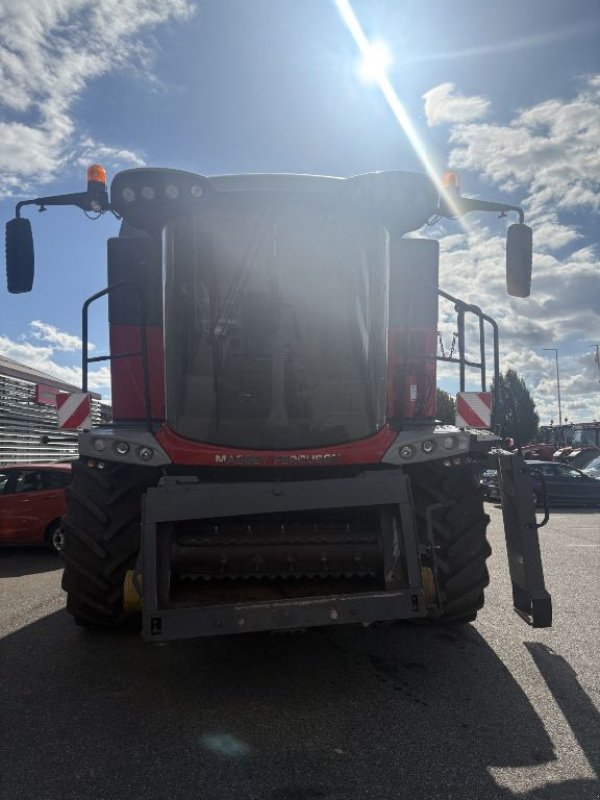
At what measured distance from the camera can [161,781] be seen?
2.92 meters

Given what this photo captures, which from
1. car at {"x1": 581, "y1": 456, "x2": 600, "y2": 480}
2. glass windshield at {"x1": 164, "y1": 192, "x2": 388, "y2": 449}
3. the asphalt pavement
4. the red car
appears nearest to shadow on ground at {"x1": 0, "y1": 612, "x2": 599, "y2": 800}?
the asphalt pavement

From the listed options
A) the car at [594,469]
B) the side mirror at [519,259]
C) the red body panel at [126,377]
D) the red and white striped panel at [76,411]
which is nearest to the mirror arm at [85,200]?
the red body panel at [126,377]

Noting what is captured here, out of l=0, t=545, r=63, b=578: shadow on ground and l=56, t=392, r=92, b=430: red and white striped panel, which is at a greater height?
l=56, t=392, r=92, b=430: red and white striped panel

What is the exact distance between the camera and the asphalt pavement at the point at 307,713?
114 inches

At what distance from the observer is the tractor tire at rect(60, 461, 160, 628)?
4223mm

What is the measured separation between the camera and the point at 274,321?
4293mm

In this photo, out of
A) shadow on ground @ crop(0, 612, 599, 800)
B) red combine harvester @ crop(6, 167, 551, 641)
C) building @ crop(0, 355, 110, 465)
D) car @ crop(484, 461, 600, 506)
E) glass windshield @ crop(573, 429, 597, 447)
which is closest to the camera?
shadow on ground @ crop(0, 612, 599, 800)

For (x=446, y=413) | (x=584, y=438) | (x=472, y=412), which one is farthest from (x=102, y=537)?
(x=584, y=438)

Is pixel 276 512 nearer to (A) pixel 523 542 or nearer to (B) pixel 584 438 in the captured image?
(A) pixel 523 542

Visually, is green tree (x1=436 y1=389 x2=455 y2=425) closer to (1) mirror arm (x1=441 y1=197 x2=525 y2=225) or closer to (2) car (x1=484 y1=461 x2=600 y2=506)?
(1) mirror arm (x1=441 y1=197 x2=525 y2=225)

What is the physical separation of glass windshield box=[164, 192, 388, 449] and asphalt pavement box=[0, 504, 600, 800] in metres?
1.55

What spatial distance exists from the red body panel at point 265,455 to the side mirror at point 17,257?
1679 mm

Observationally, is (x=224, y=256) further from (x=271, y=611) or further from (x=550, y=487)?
(x=550, y=487)

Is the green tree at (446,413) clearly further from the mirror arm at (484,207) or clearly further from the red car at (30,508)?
the red car at (30,508)
